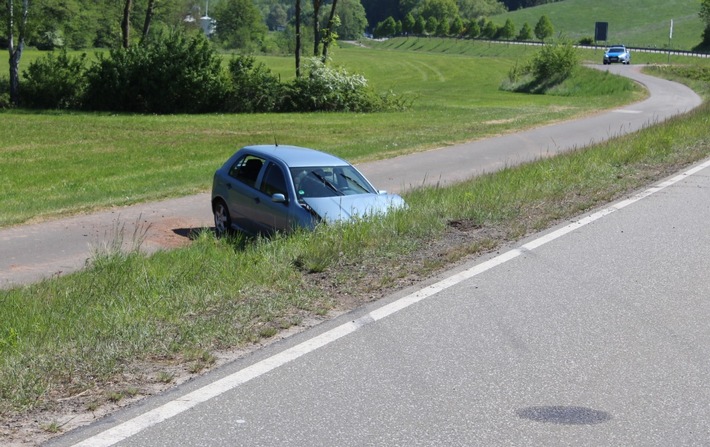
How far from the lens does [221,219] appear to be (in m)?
16.0

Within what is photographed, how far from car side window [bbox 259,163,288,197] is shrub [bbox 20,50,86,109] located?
3502 centimetres

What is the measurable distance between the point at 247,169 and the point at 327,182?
1.58 m

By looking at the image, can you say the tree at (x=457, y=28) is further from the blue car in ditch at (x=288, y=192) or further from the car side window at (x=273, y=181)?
the car side window at (x=273, y=181)

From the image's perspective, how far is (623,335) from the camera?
725cm

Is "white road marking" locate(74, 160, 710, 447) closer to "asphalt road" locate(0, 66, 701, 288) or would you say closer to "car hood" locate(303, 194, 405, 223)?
"car hood" locate(303, 194, 405, 223)

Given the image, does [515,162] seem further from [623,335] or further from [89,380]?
→ [89,380]

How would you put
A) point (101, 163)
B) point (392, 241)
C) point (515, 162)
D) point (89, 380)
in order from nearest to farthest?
point (89, 380), point (392, 241), point (515, 162), point (101, 163)

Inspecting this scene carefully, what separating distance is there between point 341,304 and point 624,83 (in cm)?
5644

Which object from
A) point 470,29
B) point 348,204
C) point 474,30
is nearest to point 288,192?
point 348,204

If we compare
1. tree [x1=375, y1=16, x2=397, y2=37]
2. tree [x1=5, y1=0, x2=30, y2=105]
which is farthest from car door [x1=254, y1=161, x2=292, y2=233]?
tree [x1=375, y1=16, x2=397, y2=37]

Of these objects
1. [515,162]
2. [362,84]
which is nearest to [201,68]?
[362,84]

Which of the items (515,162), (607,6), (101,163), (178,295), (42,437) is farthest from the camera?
(607,6)

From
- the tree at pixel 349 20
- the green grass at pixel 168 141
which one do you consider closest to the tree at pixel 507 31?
the tree at pixel 349 20

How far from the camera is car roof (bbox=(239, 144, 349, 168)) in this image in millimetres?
14617
